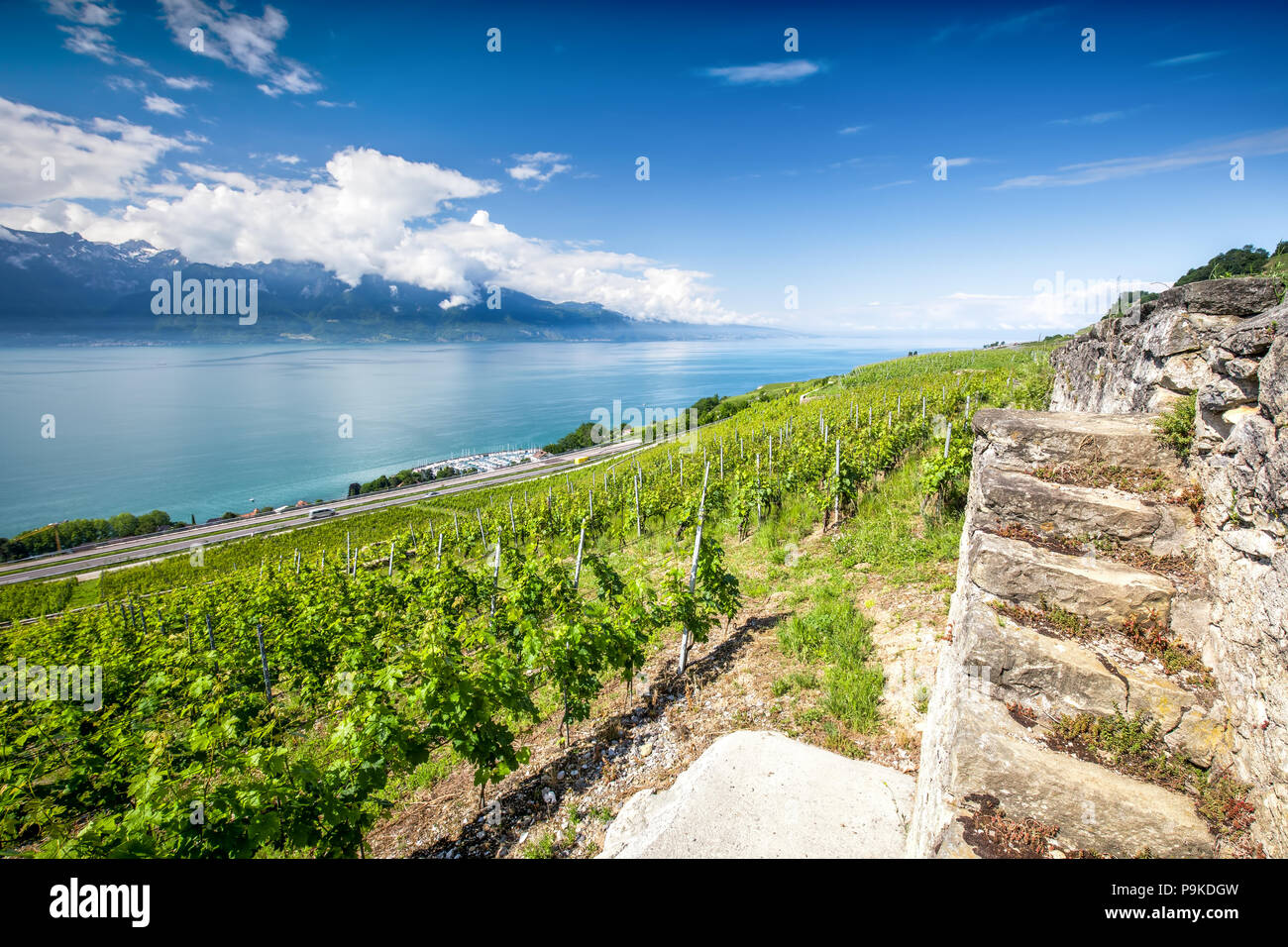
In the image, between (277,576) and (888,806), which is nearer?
(888,806)

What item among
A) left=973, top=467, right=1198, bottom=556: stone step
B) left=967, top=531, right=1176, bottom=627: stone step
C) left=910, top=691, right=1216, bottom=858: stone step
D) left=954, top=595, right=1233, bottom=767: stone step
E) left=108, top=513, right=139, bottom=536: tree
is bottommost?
left=108, top=513, right=139, bottom=536: tree

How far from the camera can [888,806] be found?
4555 mm

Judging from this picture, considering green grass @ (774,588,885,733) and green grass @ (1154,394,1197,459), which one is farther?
green grass @ (774,588,885,733)

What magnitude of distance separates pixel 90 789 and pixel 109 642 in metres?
7.83

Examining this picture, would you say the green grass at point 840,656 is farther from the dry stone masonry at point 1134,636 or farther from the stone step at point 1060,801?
the stone step at point 1060,801

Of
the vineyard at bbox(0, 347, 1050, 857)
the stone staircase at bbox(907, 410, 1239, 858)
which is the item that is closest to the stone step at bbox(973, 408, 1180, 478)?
the stone staircase at bbox(907, 410, 1239, 858)

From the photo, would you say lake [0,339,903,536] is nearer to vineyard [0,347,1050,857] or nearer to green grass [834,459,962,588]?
vineyard [0,347,1050,857]

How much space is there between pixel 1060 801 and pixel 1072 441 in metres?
4.08

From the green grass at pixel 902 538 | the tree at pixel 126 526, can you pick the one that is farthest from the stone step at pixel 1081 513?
the tree at pixel 126 526

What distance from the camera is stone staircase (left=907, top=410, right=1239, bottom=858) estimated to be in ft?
10.7

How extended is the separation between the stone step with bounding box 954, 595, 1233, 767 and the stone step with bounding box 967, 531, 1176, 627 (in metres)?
0.43

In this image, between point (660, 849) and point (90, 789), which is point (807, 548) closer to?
point (660, 849)
